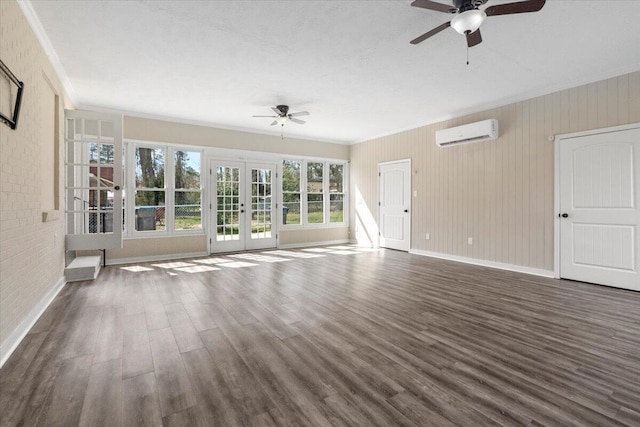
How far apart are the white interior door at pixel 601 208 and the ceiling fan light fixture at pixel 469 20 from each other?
3085 millimetres

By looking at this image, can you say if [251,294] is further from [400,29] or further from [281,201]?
[281,201]

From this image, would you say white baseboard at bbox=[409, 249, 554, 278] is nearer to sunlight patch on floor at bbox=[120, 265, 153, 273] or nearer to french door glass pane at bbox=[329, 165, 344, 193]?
french door glass pane at bbox=[329, 165, 344, 193]

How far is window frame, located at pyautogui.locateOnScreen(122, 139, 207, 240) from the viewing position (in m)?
5.91

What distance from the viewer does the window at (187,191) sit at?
6.43m

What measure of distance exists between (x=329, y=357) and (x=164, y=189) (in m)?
5.35

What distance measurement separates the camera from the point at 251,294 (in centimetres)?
380

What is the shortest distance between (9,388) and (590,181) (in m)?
6.32

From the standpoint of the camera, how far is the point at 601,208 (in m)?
4.22

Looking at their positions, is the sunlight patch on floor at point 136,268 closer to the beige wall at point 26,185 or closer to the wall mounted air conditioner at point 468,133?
the beige wall at point 26,185

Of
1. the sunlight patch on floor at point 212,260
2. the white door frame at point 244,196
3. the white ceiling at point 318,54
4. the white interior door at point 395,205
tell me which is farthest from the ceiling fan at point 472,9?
the white door frame at point 244,196

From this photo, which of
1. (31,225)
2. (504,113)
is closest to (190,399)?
(31,225)

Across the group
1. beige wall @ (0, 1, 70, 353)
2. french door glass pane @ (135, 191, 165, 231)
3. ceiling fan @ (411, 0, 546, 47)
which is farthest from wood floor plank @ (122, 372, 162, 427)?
french door glass pane @ (135, 191, 165, 231)

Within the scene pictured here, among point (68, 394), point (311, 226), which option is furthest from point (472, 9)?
point (311, 226)

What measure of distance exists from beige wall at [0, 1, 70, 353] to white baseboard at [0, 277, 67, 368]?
0.02 metres
